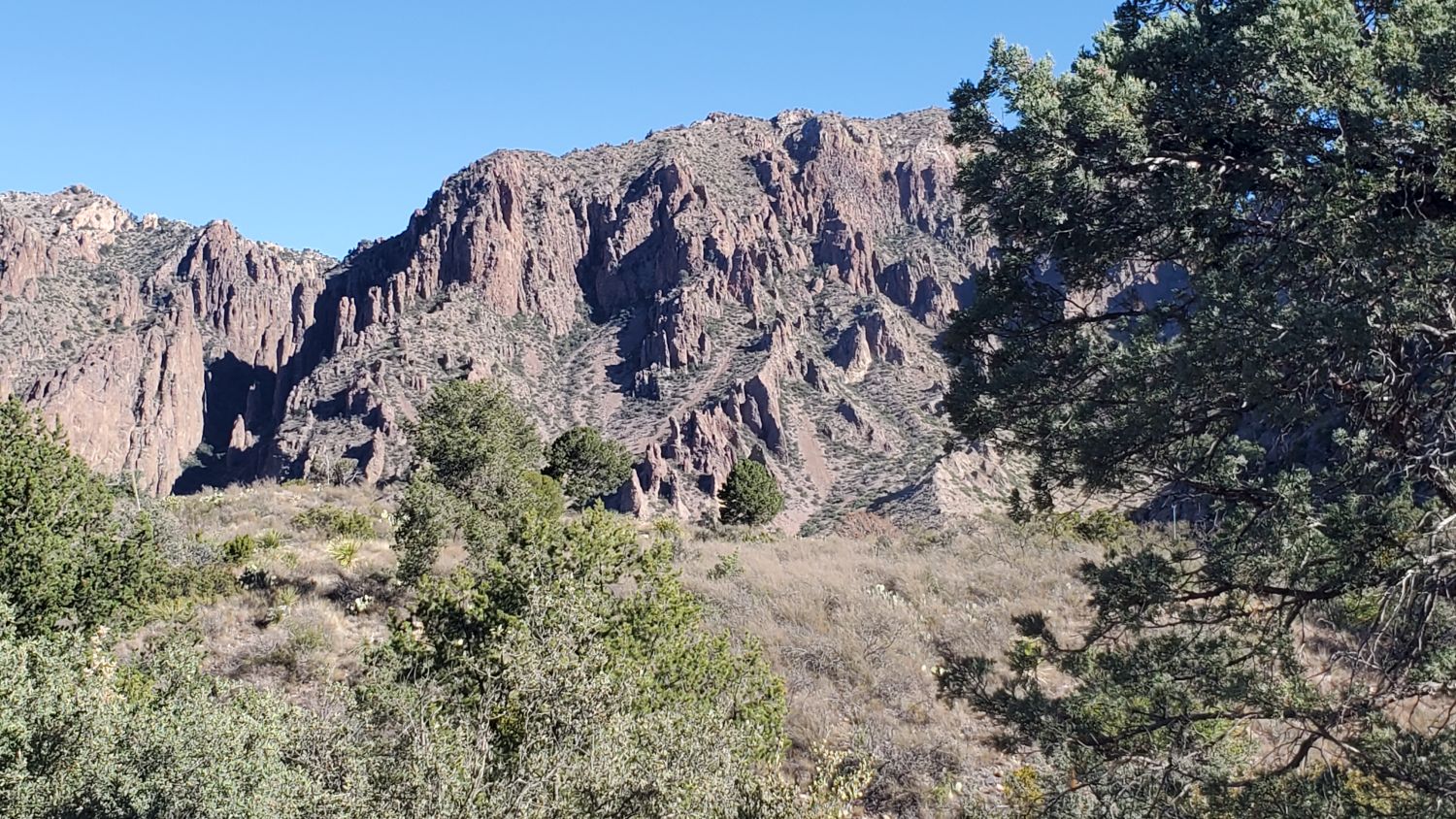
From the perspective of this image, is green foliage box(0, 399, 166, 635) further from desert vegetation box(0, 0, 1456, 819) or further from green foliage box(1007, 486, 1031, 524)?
green foliage box(1007, 486, 1031, 524)

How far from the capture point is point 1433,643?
6000 mm

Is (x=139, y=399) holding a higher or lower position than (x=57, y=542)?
higher

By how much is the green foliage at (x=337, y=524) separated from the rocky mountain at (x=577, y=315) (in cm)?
6117

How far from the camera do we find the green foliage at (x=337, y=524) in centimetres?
2403

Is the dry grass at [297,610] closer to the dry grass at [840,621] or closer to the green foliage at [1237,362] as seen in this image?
the dry grass at [840,621]

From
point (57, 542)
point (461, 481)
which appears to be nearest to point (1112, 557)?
point (57, 542)

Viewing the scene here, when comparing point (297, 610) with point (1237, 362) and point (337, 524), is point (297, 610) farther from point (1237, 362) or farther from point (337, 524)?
point (1237, 362)

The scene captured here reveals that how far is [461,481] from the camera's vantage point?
19.7 meters

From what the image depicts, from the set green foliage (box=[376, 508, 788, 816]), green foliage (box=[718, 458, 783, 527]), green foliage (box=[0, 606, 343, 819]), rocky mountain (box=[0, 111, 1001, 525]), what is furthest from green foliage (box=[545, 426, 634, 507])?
rocky mountain (box=[0, 111, 1001, 525])

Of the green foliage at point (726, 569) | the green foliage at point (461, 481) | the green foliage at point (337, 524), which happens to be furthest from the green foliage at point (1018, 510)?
the green foliage at point (337, 524)

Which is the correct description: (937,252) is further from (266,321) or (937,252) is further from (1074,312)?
(1074,312)

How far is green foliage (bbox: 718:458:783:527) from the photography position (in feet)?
137

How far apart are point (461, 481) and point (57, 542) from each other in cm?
931

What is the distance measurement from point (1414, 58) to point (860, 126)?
181511 mm
